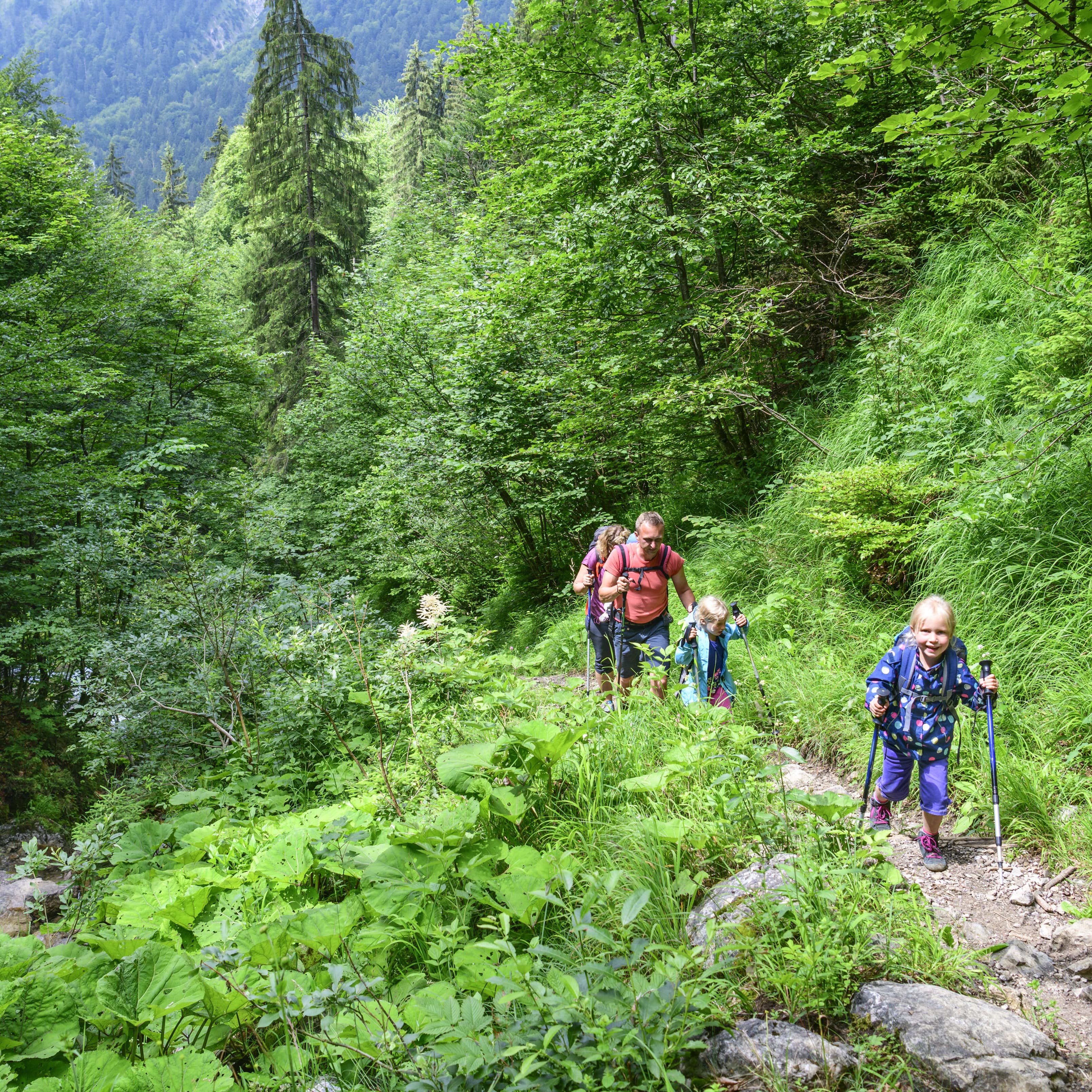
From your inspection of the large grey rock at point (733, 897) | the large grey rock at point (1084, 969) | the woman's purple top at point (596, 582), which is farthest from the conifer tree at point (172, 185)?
the large grey rock at point (1084, 969)

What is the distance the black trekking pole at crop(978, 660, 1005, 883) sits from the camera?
3227mm

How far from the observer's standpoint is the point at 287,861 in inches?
125

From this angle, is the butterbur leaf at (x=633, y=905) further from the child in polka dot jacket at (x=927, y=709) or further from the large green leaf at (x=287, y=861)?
the child in polka dot jacket at (x=927, y=709)

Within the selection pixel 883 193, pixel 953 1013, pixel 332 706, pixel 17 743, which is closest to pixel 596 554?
pixel 332 706

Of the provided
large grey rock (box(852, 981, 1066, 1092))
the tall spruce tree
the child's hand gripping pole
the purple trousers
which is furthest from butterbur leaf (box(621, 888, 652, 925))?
the tall spruce tree

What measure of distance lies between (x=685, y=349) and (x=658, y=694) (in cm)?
573

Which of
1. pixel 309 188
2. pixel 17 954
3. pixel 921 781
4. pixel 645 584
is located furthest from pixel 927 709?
pixel 309 188

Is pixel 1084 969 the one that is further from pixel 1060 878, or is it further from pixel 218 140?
pixel 218 140

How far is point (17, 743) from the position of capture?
11.2m

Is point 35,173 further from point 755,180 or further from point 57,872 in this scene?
point 755,180

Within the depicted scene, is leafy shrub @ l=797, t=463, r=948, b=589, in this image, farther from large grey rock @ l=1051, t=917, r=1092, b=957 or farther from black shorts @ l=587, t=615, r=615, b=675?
large grey rock @ l=1051, t=917, r=1092, b=957

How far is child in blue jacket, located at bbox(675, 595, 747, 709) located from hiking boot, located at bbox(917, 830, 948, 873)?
1.28 m

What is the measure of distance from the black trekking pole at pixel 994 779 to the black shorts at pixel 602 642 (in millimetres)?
2538

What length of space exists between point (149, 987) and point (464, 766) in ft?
4.50
